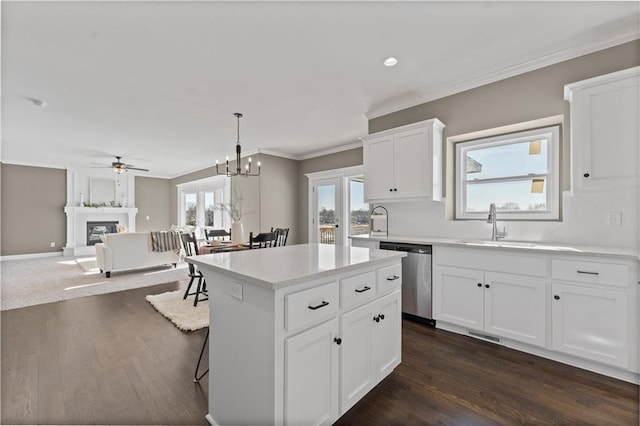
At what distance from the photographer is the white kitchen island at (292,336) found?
4.00 feet

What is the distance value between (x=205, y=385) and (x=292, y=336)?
1.19 meters

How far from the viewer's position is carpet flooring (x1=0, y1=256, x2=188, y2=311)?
405 centimetres

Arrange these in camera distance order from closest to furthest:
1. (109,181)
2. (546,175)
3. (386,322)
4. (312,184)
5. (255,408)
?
(255,408)
(386,322)
(546,175)
(312,184)
(109,181)

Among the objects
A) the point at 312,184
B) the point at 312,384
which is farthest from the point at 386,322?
the point at 312,184

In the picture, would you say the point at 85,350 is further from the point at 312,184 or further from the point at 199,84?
the point at 312,184

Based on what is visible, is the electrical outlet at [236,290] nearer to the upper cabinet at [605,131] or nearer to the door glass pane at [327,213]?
the upper cabinet at [605,131]

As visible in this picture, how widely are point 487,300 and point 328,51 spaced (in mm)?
2696

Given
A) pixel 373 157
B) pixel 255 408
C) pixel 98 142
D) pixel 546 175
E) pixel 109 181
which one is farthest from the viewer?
pixel 109 181

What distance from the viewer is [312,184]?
6586 mm

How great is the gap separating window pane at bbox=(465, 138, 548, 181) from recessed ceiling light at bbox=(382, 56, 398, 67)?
145 cm

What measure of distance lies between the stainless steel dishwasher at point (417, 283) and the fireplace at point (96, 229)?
31.0ft

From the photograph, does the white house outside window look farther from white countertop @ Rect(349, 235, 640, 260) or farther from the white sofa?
the white sofa

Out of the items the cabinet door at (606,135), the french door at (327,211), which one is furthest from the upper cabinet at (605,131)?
the french door at (327,211)

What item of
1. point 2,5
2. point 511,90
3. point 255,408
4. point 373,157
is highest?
point 2,5
